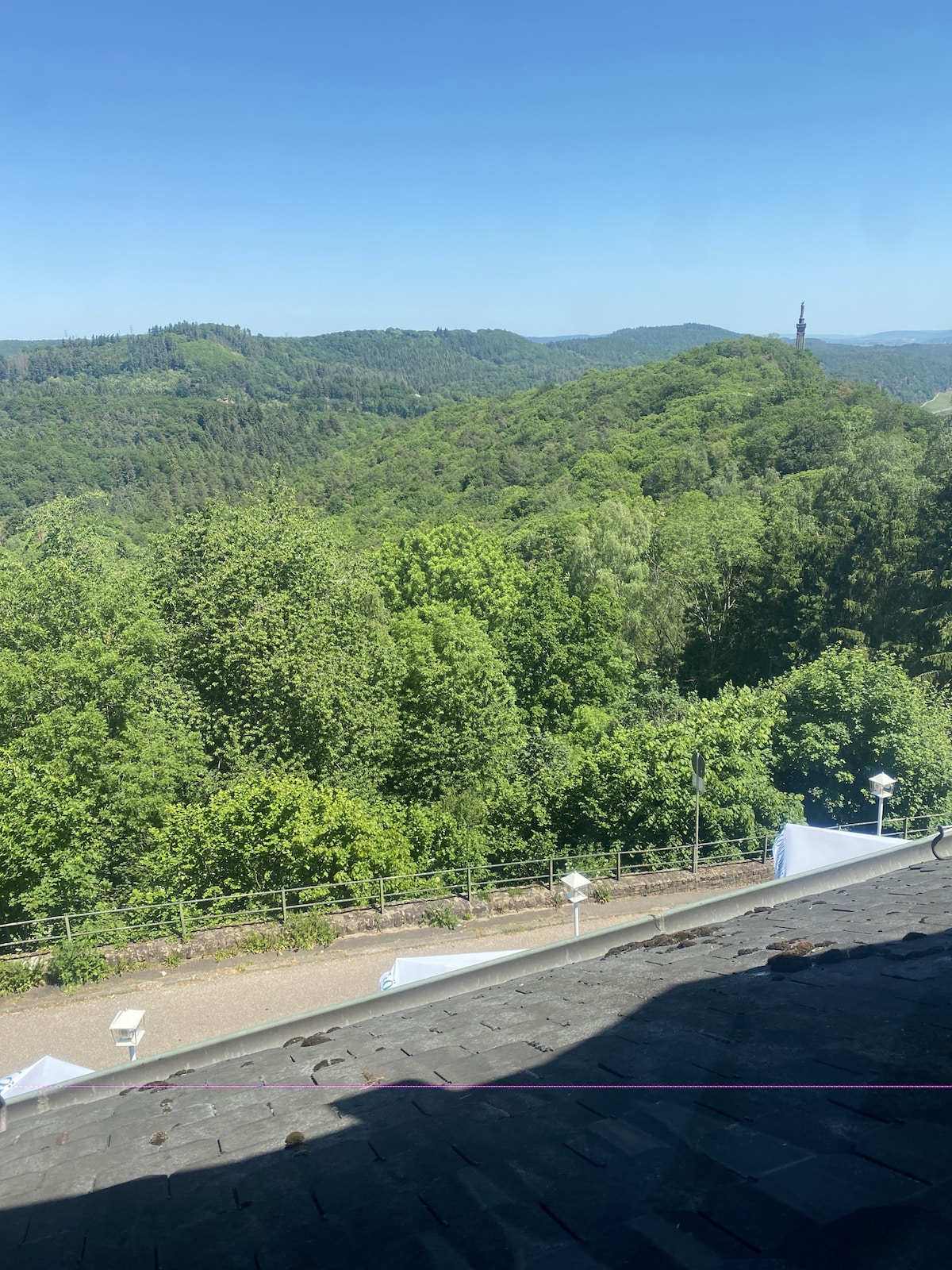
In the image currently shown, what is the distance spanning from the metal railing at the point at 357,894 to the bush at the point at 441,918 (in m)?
0.39

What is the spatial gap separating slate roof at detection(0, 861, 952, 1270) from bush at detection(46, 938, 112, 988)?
9.15m

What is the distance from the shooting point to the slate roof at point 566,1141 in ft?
9.04

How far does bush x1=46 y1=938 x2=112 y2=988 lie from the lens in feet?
44.8

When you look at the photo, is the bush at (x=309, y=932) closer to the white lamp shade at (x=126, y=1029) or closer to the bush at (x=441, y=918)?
the bush at (x=441, y=918)

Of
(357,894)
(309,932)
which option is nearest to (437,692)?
(357,894)

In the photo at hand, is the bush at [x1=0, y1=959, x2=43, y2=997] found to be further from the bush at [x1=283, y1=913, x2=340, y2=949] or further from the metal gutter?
the metal gutter

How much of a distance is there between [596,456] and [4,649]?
265 feet

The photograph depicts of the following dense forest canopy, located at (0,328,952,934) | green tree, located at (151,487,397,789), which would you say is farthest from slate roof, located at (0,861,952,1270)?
green tree, located at (151,487,397,789)

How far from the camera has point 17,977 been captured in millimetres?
13609

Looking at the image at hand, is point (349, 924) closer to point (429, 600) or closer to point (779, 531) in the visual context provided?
point (429, 600)

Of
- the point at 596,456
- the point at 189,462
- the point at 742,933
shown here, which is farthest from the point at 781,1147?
the point at 189,462

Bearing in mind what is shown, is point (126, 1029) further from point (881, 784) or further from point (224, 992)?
point (881, 784)

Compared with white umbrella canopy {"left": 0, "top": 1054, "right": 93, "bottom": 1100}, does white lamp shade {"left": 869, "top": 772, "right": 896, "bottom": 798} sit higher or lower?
higher

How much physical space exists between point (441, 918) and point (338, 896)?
2420 millimetres
